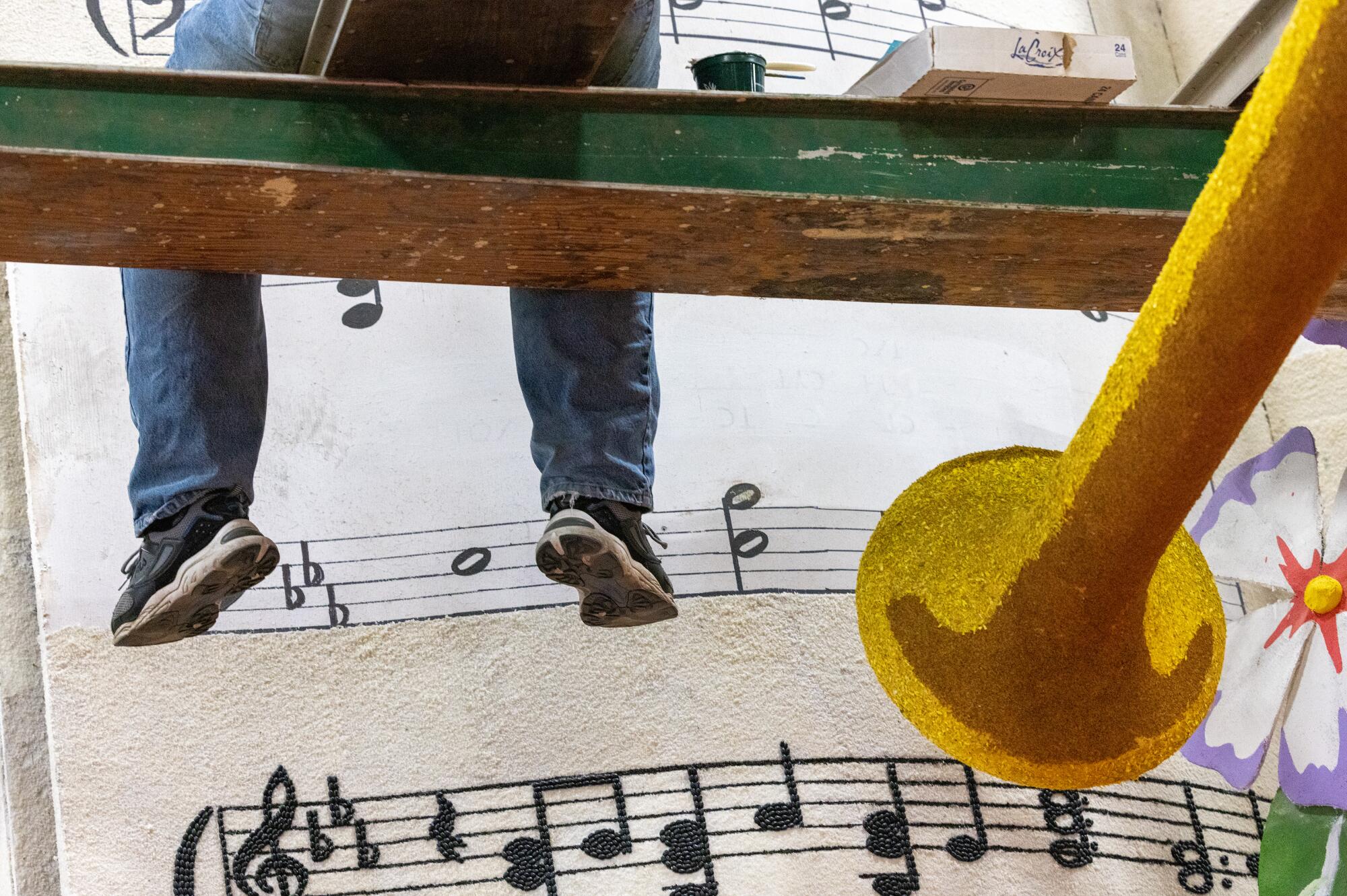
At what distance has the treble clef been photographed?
5.25ft

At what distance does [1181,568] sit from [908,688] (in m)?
0.35

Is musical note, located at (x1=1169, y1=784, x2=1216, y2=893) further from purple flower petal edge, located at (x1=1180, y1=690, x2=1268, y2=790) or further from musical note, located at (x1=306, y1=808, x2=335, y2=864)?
musical note, located at (x1=306, y1=808, x2=335, y2=864)

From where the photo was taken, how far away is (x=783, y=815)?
1.73m

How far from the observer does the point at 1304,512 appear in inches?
73.5

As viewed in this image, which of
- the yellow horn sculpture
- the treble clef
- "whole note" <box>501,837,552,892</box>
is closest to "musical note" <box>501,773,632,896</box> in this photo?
"whole note" <box>501,837,552,892</box>

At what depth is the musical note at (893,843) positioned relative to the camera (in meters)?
1.71

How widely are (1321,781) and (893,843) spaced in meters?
0.58

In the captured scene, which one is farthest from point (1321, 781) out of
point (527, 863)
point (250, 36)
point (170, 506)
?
point (250, 36)

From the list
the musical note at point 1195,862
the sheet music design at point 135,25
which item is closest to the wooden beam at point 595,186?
the musical note at point 1195,862

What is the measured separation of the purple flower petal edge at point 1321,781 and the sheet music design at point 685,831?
0.22 meters

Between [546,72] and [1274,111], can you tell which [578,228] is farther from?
[1274,111]

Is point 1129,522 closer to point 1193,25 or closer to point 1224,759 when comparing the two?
point 1224,759

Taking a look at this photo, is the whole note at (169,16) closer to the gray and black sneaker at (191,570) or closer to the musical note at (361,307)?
the musical note at (361,307)

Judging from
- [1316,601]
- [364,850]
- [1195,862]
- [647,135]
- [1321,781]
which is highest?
[647,135]
